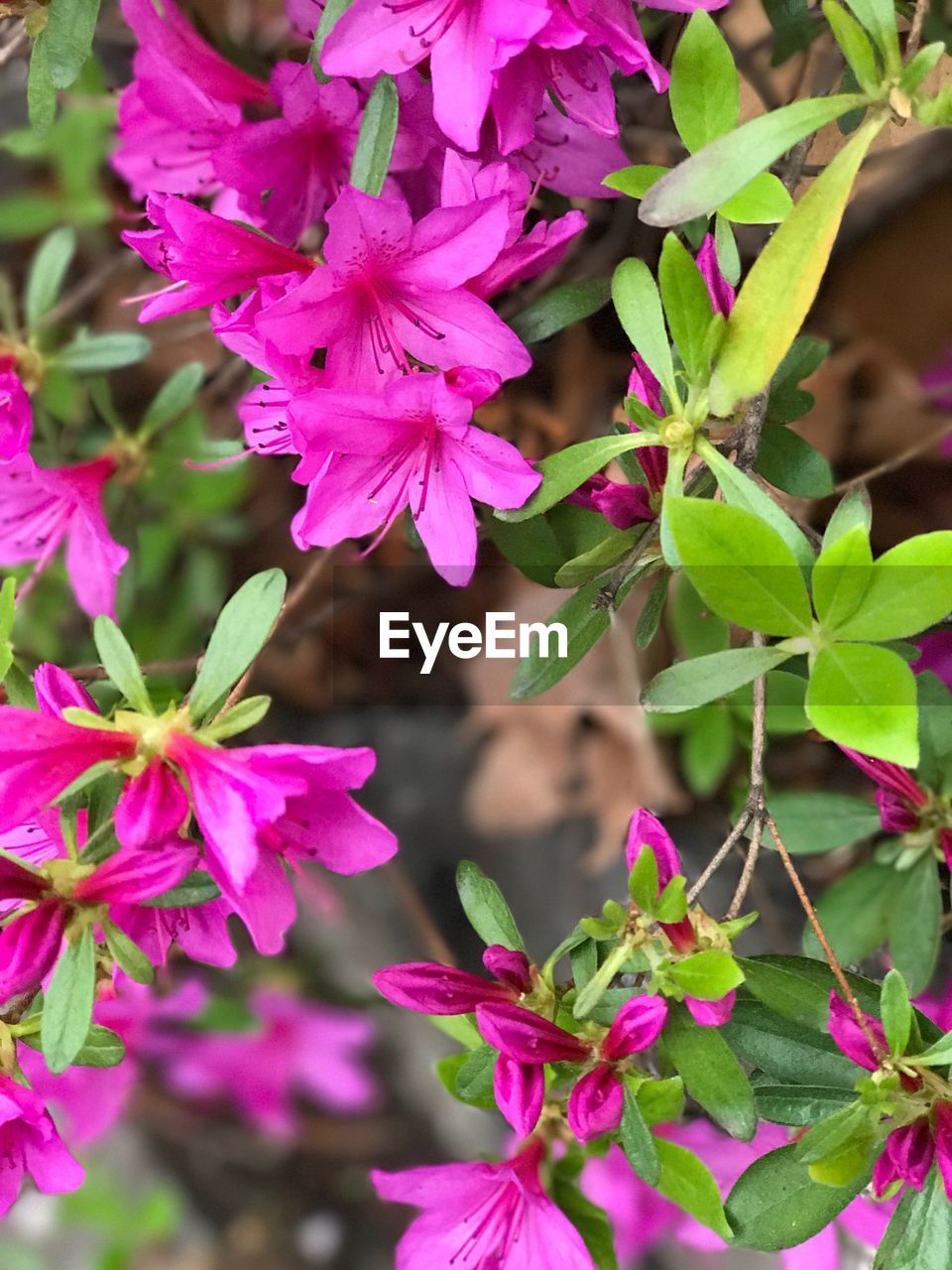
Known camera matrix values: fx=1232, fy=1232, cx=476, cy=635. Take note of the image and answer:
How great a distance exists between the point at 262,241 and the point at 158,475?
0.65 meters

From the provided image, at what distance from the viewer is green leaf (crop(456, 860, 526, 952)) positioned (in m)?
0.84

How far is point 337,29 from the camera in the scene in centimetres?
72

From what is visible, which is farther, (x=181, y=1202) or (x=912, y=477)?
(x=181, y=1202)

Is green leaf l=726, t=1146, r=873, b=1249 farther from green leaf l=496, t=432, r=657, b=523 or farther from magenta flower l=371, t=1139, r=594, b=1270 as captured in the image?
green leaf l=496, t=432, r=657, b=523

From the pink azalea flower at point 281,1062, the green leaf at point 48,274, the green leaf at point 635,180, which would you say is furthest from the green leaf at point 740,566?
the pink azalea flower at point 281,1062

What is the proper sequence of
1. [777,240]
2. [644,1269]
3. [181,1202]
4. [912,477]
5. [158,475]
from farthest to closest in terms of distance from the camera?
[181,1202] < [644,1269] < [912,477] < [158,475] < [777,240]

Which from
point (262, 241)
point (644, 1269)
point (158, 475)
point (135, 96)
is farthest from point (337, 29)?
point (644, 1269)

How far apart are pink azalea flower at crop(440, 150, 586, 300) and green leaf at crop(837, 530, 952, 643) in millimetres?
271

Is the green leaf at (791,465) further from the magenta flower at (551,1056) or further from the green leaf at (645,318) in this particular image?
the magenta flower at (551,1056)

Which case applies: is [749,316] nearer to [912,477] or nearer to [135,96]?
[135,96]

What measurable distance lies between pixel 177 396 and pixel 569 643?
1.80 feet

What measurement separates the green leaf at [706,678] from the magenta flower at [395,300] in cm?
21

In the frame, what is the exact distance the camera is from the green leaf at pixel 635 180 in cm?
74

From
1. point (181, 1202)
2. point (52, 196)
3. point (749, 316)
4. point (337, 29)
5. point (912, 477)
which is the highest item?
point (337, 29)
